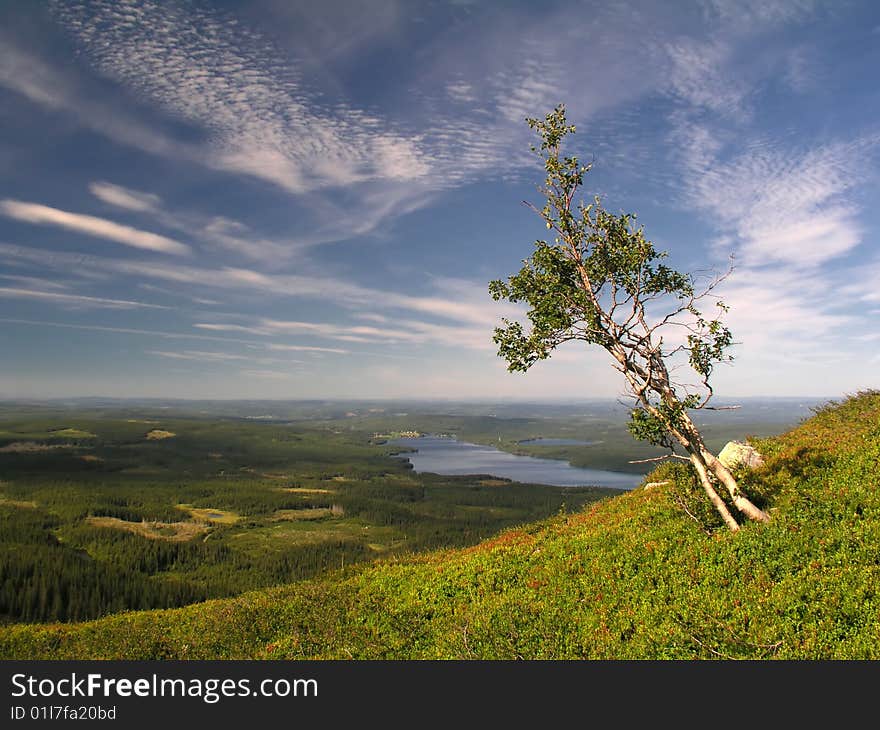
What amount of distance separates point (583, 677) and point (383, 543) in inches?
8005

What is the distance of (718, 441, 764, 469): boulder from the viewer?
77.8ft

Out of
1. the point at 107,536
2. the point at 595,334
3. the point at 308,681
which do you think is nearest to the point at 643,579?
the point at 595,334

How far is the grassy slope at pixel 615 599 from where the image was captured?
1132 centimetres

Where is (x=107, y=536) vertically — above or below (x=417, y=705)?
below

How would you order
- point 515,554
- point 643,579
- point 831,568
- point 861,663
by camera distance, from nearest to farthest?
point 861,663, point 831,568, point 643,579, point 515,554

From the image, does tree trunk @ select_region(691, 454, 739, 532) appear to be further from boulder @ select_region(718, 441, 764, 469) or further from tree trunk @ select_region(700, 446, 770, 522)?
boulder @ select_region(718, 441, 764, 469)

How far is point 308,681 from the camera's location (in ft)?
33.6

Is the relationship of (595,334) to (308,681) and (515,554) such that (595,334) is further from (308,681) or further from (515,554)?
(308,681)

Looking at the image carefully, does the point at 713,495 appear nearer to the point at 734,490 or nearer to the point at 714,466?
the point at 734,490

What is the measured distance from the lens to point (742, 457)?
24734 mm

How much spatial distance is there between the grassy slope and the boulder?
3.46ft

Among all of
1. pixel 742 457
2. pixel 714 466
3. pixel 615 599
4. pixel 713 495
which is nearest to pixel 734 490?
pixel 713 495

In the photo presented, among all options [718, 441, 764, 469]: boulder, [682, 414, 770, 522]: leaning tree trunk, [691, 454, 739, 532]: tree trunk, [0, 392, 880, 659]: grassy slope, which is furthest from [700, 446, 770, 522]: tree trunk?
[718, 441, 764, 469]: boulder

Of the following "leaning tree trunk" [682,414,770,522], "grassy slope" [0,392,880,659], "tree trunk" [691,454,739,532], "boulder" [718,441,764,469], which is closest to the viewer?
"grassy slope" [0,392,880,659]
